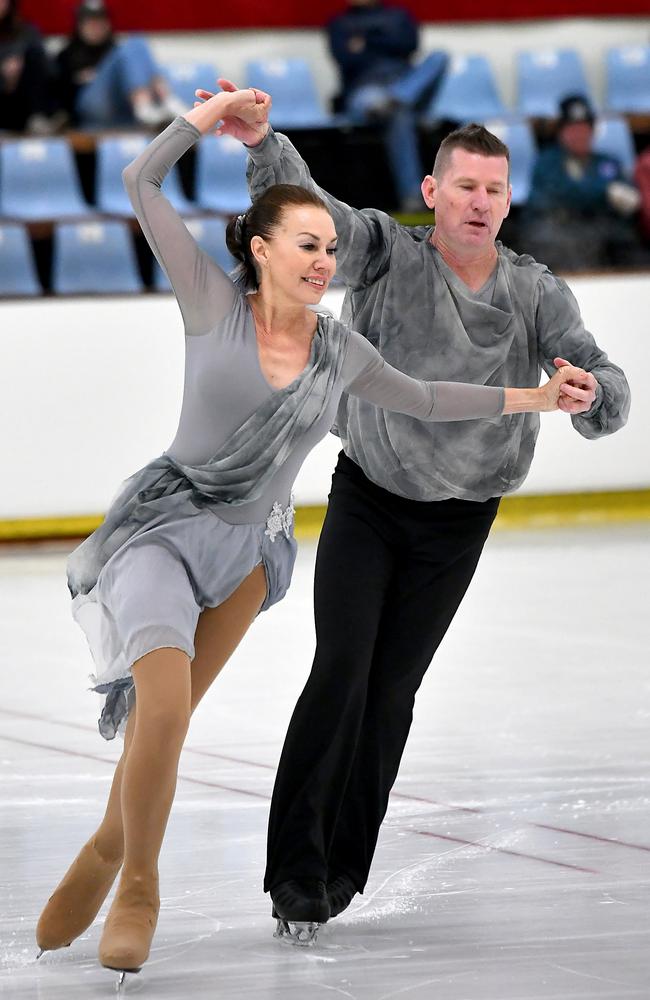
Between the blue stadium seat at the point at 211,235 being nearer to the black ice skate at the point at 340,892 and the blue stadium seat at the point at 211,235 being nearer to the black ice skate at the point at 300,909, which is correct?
the black ice skate at the point at 340,892

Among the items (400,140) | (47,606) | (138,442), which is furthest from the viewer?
(400,140)

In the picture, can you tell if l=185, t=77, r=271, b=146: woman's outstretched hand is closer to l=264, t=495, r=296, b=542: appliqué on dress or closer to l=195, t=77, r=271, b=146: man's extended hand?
l=195, t=77, r=271, b=146: man's extended hand

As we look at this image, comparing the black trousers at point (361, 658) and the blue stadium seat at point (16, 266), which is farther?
the blue stadium seat at point (16, 266)

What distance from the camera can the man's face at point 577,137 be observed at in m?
9.89

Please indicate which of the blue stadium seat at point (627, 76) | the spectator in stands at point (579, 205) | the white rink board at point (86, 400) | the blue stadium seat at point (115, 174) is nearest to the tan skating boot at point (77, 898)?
the white rink board at point (86, 400)

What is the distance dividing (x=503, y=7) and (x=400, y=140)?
2.18 metres

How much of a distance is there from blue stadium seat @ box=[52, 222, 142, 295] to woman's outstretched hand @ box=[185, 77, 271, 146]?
20.6ft

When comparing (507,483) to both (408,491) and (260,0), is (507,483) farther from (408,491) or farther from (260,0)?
(260,0)

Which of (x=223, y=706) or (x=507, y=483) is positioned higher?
(x=507, y=483)

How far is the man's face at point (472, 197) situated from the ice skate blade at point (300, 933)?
51.6 inches

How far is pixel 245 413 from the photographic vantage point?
2.91m

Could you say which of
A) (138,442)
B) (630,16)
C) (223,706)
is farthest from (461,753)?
(630,16)

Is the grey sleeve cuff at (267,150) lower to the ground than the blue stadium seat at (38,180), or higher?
higher

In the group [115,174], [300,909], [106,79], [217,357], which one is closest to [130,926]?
[300,909]
